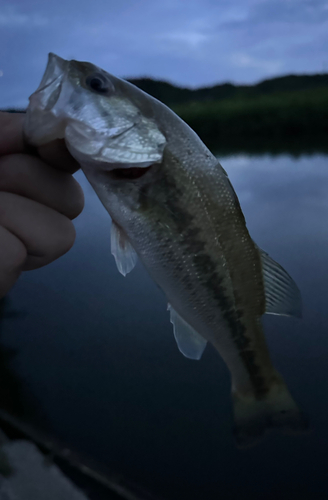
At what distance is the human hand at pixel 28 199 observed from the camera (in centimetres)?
66

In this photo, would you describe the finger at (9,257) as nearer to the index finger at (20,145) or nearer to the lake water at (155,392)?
the index finger at (20,145)

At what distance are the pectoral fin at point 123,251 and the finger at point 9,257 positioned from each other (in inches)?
6.7

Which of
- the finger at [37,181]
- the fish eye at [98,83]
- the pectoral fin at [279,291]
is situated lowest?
the pectoral fin at [279,291]

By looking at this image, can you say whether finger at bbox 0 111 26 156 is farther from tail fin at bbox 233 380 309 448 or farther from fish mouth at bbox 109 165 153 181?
tail fin at bbox 233 380 309 448

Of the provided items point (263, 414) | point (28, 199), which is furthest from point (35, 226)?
point (263, 414)

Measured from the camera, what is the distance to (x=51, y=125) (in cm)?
Result: 63

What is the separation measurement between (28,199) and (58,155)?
0.35ft

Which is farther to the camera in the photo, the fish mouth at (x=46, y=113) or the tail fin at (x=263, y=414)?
the tail fin at (x=263, y=414)

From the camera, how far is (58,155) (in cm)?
69

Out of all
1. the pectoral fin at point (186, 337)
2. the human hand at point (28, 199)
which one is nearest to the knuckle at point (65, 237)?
the human hand at point (28, 199)

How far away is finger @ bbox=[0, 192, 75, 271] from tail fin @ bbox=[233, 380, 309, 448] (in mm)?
510

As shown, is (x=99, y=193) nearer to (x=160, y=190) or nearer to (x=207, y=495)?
(x=160, y=190)

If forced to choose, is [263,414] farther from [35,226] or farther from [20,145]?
[20,145]

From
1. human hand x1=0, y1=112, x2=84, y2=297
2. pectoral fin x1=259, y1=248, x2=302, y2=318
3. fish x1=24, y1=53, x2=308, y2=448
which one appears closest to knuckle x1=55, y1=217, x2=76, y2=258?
human hand x1=0, y1=112, x2=84, y2=297
